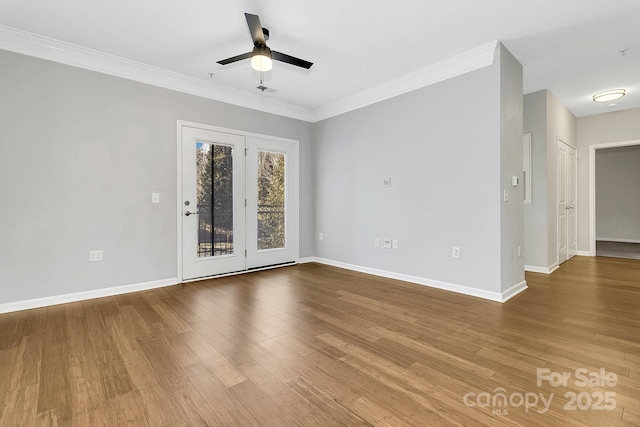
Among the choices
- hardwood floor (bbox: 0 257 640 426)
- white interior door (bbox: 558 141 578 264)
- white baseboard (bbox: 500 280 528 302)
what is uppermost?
white interior door (bbox: 558 141 578 264)

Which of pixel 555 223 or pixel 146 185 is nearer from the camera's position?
pixel 146 185

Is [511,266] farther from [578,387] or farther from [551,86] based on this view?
[551,86]

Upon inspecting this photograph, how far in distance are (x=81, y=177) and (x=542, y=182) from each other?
6292 mm

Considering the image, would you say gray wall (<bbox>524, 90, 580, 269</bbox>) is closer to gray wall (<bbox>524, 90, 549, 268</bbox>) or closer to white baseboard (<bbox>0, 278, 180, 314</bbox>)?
gray wall (<bbox>524, 90, 549, 268</bbox>)

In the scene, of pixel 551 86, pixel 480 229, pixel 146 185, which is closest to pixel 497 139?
pixel 480 229

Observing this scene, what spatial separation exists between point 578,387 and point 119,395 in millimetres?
2647

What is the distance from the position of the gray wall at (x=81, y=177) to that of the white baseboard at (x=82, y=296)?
53mm

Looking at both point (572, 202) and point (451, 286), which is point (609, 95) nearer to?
point (572, 202)

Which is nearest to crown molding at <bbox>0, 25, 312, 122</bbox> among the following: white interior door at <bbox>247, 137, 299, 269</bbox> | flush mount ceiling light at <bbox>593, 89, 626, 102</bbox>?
white interior door at <bbox>247, 137, 299, 269</bbox>

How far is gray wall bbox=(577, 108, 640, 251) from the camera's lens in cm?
548

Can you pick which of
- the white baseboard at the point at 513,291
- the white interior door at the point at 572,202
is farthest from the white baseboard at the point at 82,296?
the white interior door at the point at 572,202

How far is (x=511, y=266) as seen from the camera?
3.48 meters

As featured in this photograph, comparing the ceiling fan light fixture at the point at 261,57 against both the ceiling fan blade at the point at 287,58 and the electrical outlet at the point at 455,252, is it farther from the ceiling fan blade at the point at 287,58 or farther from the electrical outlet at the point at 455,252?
the electrical outlet at the point at 455,252

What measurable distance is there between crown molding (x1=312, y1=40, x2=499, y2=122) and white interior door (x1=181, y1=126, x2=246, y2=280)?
1817 mm
